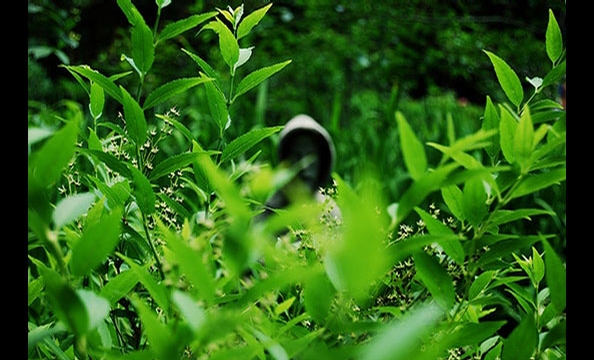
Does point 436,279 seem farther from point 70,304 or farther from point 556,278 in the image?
point 70,304

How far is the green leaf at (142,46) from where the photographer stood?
1.48 ft

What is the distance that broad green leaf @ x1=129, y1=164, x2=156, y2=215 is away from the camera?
43 cm

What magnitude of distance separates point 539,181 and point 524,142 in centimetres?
2

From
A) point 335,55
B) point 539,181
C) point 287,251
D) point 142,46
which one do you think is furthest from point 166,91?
point 335,55

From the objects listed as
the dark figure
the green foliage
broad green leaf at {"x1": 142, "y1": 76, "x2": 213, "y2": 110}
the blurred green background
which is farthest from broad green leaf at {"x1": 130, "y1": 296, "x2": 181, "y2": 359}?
the dark figure

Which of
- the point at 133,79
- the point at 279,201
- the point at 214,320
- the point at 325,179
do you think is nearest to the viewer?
the point at 214,320

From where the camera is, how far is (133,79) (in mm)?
3732

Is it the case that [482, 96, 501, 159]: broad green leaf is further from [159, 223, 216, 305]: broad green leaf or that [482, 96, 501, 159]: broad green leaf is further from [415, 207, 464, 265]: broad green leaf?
[159, 223, 216, 305]: broad green leaf

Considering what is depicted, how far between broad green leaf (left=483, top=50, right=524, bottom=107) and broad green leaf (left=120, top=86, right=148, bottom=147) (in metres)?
0.23

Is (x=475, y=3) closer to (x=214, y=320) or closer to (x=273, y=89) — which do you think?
(x=273, y=89)

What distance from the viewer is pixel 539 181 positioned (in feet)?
1.14
